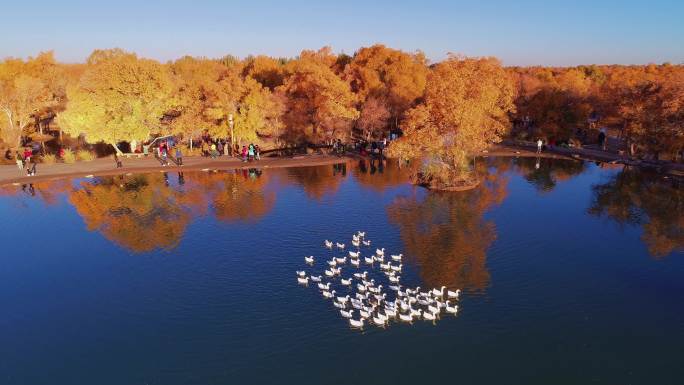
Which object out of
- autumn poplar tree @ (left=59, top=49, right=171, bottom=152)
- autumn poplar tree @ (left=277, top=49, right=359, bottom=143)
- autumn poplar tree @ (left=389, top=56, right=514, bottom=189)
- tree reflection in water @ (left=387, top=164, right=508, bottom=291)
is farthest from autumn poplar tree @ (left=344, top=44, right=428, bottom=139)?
autumn poplar tree @ (left=59, top=49, right=171, bottom=152)

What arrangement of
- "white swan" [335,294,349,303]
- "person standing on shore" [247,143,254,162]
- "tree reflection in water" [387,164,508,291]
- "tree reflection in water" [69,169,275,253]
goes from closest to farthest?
"white swan" [335,294,349,303], "tree reflection in water" [387,164,508,291], "tree reflection in water" [69,169,275,253], "person standing on shore" [247,143,254,162]

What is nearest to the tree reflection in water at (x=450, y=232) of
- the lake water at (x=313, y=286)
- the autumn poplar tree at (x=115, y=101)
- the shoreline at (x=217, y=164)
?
the lake water at (x=313, y=286)

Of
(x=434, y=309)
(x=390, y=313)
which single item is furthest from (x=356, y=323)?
(x=434, y=309)

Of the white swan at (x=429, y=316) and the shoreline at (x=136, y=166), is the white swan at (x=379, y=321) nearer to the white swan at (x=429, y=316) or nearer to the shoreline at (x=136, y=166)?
the white swan at (x=429, y=316)

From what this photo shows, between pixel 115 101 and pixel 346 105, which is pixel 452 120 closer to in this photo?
pixel 346 105

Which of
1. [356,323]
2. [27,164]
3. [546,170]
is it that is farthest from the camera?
[546,170]

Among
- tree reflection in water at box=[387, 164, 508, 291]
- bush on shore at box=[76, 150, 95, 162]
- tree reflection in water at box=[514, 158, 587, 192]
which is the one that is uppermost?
bush on shore at box=[76, 150, 95, 162]

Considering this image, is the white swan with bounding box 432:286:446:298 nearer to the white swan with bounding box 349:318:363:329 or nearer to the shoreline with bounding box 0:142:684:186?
the white swan with bounding box 349:318:363:329
